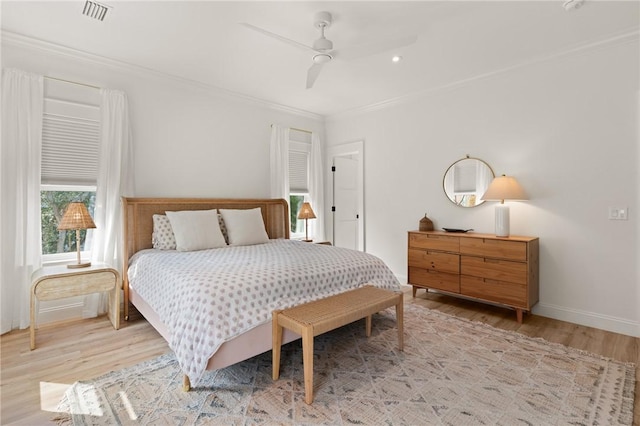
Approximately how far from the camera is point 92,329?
10.1ft

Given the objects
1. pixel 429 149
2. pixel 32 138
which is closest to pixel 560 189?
pixel 429 149

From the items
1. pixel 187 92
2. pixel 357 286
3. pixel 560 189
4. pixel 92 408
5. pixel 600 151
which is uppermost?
pixel 187 92

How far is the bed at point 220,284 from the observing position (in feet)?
6.60

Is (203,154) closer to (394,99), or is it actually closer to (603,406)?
(394,99)

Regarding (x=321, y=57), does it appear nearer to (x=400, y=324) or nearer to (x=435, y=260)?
(x=400, y=324)

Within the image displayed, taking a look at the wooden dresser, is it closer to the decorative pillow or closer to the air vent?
the decorative pillow

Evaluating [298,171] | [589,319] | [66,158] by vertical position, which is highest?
[298,171]

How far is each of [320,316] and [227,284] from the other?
666mm

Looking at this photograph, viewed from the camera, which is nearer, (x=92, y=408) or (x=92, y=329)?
(x=92, y=408)

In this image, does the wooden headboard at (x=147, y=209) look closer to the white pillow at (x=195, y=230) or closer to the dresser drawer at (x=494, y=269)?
the white pillow at (x=195, y=230)

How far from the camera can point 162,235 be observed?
3.58m

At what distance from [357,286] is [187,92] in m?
3.29

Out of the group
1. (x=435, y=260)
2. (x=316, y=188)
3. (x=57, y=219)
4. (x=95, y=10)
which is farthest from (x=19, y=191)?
(x=435, y=260)

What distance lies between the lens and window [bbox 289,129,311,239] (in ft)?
17.7
